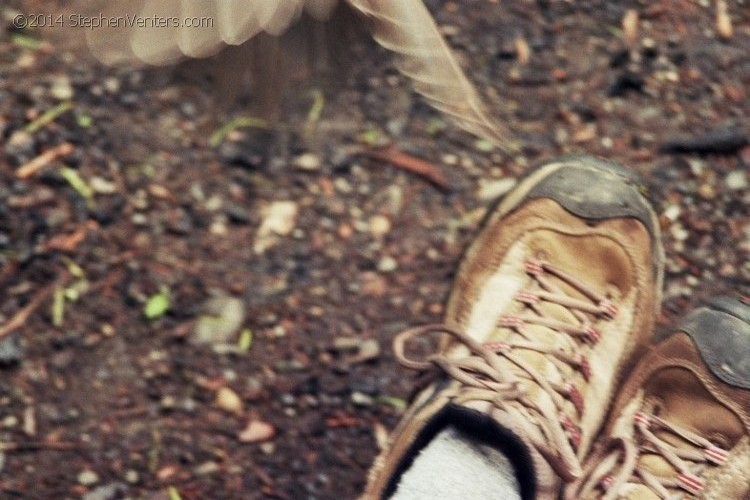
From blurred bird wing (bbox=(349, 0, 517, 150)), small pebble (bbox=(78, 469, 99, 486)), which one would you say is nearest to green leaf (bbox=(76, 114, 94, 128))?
small pebble (bbox=(78, 469, 99, 486))

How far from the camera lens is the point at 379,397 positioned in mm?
1413

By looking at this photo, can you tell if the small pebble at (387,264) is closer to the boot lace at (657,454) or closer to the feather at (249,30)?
the boot lace at (657,454)

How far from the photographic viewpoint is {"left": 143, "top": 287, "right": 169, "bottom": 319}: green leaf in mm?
1436

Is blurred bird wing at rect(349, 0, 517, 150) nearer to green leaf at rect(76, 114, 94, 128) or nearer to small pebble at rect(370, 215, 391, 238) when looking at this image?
small pebble at rect(370, 215, 391, 238)

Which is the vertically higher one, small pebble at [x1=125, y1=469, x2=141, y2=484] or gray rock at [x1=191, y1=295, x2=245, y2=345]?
gray rock at [x1=191, y1=295, x2=245, y2=345]

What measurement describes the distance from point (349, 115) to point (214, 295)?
0.45 m

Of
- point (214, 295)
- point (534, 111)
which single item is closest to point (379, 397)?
point (214, 295)

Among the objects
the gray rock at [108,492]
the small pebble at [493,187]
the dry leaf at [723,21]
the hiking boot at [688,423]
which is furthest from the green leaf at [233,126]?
the dry leaf at [723,21]

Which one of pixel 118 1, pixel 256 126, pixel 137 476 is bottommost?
pixel 137 476

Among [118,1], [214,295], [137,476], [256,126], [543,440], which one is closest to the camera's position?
[118,1]

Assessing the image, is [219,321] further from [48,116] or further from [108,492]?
[48,116]

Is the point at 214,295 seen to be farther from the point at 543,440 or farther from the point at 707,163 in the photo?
the point at 707,163

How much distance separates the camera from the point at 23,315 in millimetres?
1406

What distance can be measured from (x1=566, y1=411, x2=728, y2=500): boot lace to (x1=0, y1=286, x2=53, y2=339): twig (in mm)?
936
